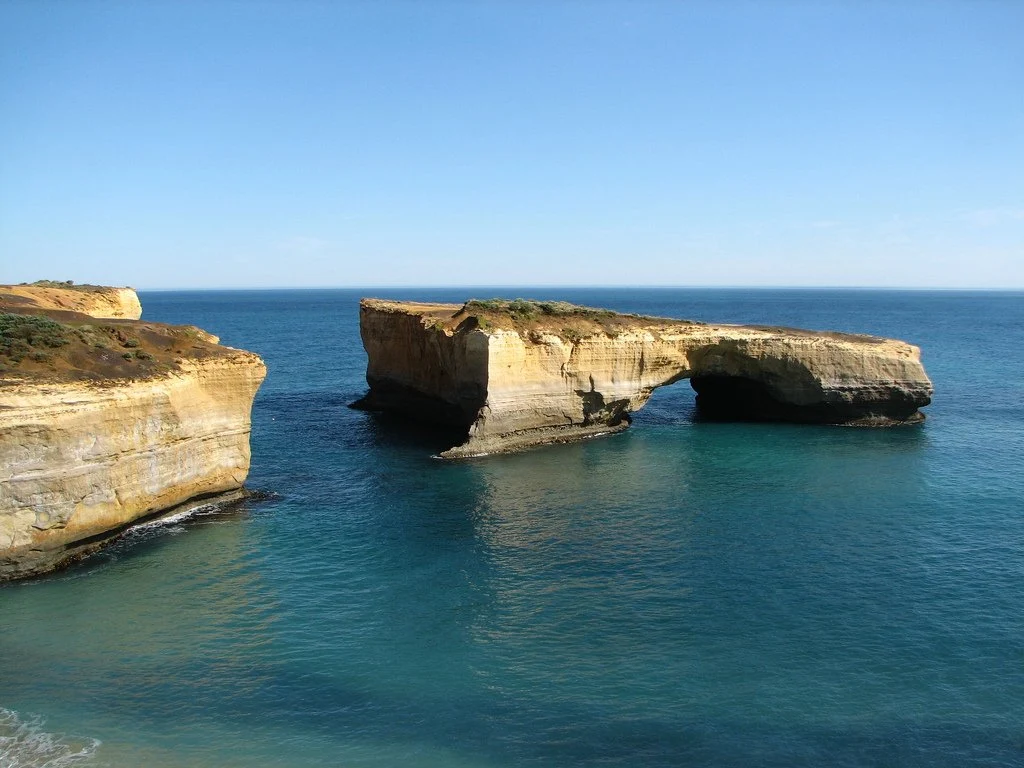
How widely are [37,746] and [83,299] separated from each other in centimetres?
2917

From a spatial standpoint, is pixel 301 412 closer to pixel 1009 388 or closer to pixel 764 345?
pixel 764 345

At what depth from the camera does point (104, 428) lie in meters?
21.3

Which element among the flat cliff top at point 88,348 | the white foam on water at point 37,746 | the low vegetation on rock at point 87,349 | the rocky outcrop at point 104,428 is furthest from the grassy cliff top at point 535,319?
the white foam on water at point 37,746

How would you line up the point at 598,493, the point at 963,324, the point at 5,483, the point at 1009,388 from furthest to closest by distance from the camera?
the point at 963,324 < the point at 1009,388 < the point at 598,493 < the point at 5,483

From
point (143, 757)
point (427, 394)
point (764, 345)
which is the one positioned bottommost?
point (143, 757)

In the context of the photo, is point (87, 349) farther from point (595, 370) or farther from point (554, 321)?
point (595, 370)

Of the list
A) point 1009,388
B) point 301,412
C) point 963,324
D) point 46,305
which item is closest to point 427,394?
point 301,412

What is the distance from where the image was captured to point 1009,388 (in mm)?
50875

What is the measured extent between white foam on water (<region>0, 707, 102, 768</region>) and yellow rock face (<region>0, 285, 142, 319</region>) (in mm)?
21326

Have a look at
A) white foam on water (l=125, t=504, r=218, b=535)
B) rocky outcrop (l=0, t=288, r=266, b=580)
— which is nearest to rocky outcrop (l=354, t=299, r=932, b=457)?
rocky outcrop (l=0, t=288, r=266, b=580)

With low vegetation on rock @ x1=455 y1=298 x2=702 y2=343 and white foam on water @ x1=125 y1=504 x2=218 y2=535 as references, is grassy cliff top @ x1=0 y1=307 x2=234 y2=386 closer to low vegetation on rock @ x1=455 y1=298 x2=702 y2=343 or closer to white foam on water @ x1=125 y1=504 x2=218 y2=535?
white foam on water @ x1=125 y1=504 x2=218 y2=535

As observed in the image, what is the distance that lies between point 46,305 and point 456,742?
96.2ft

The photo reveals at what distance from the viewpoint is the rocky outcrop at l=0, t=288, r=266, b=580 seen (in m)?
19.7

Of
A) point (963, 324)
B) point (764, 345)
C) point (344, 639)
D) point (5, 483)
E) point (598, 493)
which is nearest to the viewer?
point (344, 639)
